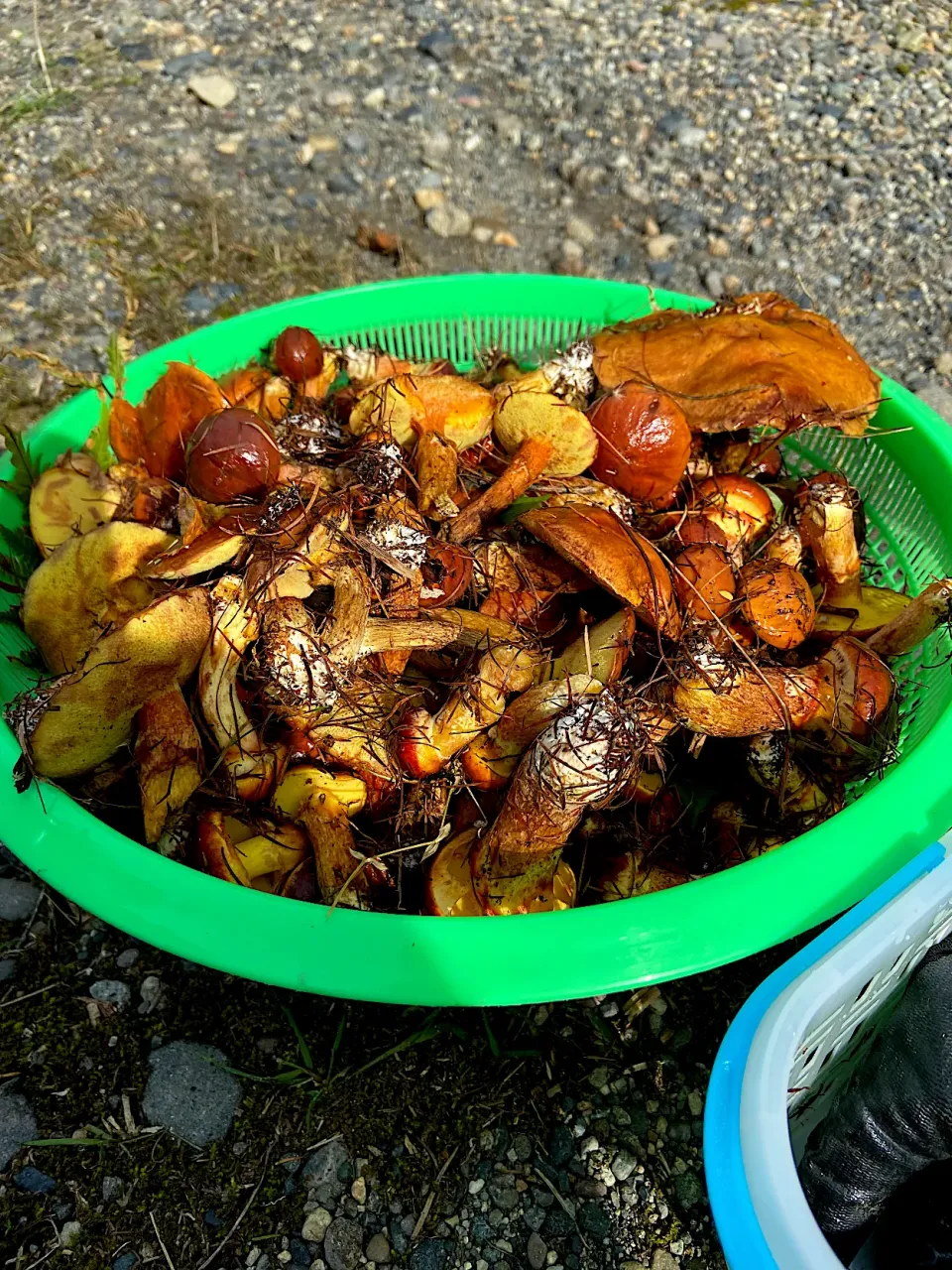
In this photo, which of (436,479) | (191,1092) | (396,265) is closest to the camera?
(191,1092)

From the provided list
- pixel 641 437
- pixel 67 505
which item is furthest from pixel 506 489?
pixel 67 505

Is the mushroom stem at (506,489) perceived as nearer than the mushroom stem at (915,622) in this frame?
No

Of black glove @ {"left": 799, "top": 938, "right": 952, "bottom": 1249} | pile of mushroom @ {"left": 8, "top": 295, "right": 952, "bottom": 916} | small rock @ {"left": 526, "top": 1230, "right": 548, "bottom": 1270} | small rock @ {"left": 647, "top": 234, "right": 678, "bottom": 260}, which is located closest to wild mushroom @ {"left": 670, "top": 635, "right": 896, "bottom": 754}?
pile of mushroom @ {"left": 8, "top": 295, "right": 952, "bottom": 916}

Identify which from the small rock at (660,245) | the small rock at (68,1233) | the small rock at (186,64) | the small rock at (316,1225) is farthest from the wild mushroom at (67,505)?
the small rock at (186,64)

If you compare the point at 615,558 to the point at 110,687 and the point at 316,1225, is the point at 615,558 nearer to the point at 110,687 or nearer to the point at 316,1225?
the point at 110,687

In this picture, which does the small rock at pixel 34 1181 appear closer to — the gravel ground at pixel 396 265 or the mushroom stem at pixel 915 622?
the gravel ground at pixel 396 265

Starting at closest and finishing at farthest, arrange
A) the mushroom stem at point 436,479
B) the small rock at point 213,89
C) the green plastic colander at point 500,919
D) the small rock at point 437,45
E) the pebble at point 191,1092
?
the green plastic colander at point 500,919 → the pebble at point 191,1092 → the mushroom stem at point 436,479 → the small rock at point 213,89 → the small rock at point 437,45

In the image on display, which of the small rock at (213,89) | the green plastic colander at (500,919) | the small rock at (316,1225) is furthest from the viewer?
the small rock at (213,89)

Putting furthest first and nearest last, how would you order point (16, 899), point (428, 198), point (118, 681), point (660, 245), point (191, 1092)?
point (428, 198), point (660, 245), point (16, 899), point (191, 1092), point (118, 681)
